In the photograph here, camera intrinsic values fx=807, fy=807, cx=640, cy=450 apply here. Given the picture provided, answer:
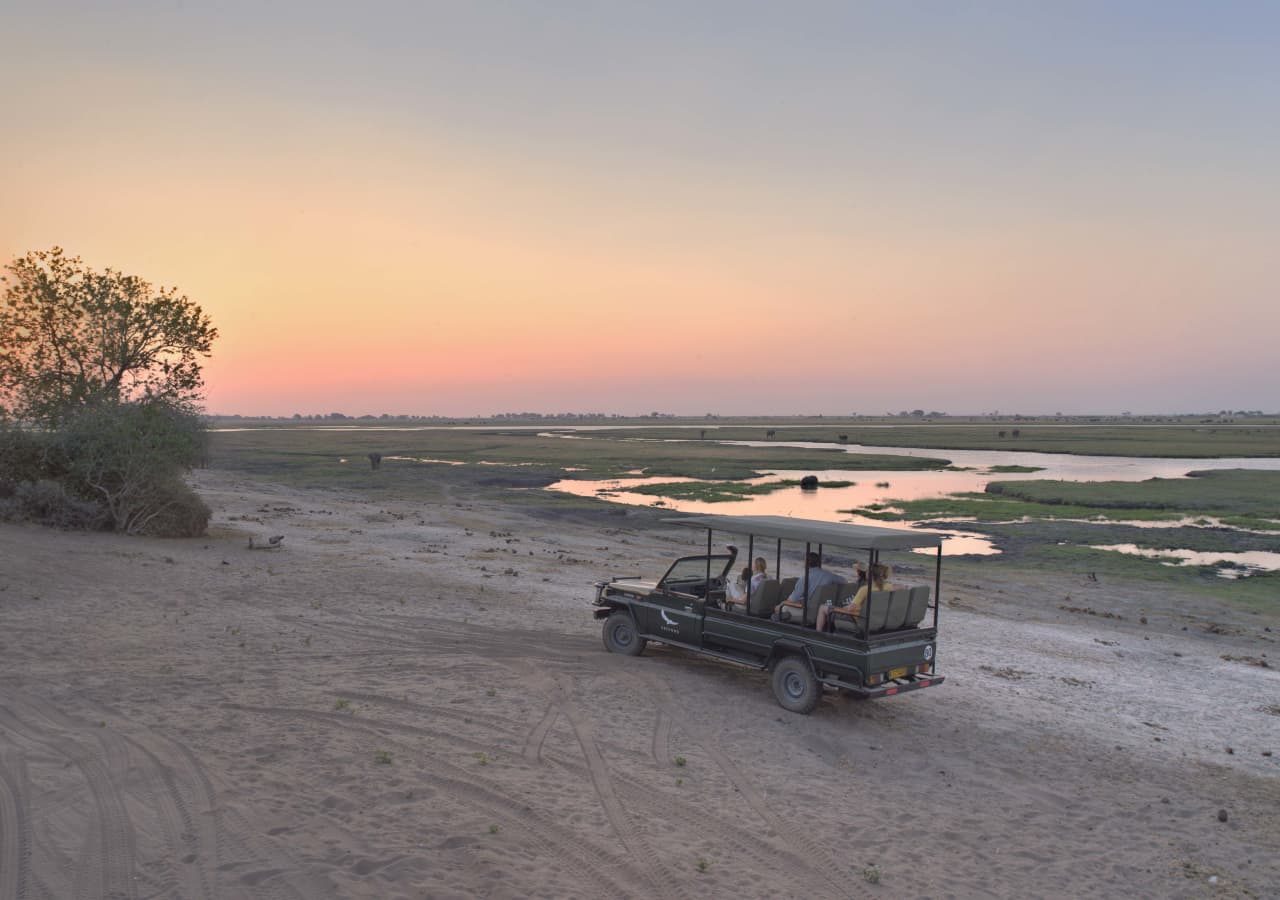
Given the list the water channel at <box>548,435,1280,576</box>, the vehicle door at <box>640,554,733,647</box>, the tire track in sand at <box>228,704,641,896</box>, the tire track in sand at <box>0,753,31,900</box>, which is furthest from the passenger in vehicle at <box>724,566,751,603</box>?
the water channel at <box>548,435,1280,576</box>

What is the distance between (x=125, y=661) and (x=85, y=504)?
47.1 ft

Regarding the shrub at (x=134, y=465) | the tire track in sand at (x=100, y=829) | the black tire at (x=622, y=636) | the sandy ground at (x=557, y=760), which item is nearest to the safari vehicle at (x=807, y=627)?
the black tire at (x=622, y=636)

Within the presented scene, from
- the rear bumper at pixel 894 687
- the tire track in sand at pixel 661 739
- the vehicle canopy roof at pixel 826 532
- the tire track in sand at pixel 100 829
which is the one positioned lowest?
the tire track in sand at pixel 661 739

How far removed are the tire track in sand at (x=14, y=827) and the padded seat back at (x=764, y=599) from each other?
9.23 m

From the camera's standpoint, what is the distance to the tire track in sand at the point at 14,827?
20.6 ft

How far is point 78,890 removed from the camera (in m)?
6.20

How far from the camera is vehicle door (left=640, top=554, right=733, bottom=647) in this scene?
13648 mm

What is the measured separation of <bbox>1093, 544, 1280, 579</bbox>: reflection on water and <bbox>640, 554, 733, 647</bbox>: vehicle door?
846 inches

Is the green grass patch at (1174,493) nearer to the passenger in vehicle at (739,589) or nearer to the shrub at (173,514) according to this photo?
the passenger in vehicle at (739,589)

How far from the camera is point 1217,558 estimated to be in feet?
97.0

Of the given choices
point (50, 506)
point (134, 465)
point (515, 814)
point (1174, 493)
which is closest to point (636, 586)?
point (515, 814)

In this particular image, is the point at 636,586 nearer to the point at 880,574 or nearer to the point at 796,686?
the point at 796,686

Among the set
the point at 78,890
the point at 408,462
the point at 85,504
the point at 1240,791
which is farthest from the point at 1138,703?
the point at 408,462

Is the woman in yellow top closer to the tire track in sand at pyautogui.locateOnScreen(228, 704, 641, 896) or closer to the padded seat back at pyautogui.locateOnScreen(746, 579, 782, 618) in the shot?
the padded seat back at pyautogui.locateOnScreen(746, 579, 782, 618)
